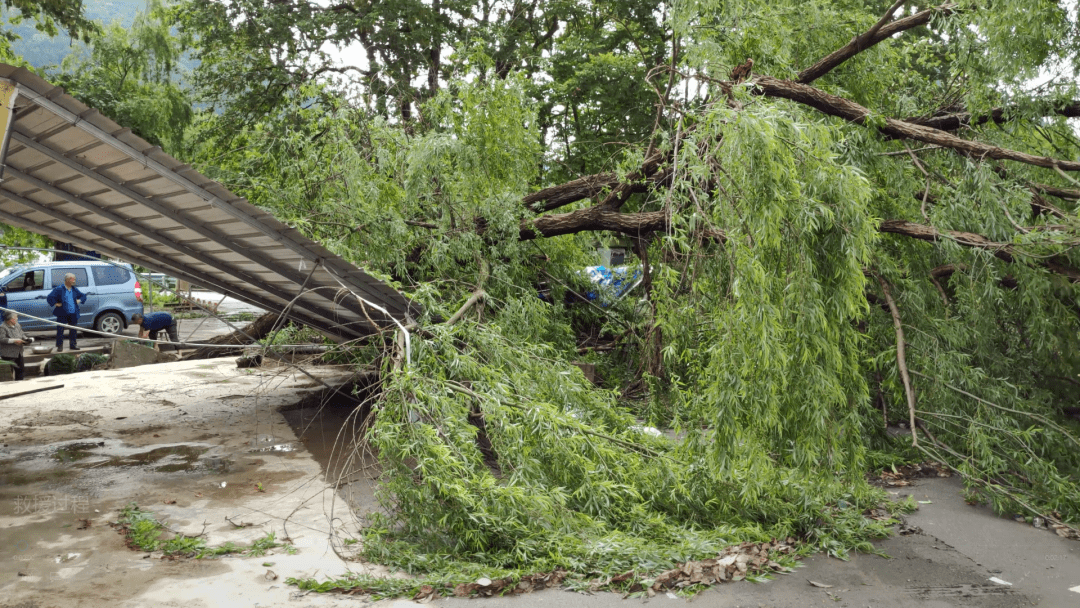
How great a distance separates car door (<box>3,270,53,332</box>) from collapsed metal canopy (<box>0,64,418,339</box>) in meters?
9.02

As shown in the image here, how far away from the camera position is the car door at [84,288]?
16625 millimetres

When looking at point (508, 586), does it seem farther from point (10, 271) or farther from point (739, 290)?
point (10, 271)

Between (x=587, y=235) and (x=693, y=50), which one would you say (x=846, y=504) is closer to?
(x=693, y=50)

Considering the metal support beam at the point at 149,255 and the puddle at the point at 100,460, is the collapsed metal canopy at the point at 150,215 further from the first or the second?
the puddle at the point at 100,460

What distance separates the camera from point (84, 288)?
55.0ft

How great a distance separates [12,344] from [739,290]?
36.2ft

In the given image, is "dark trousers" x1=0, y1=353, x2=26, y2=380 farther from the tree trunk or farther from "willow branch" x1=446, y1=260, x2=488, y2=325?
"willow branch" x1=446, y1=260, x2=488, y2=325

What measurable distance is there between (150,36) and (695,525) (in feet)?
82.9

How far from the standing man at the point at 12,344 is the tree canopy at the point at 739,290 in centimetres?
459

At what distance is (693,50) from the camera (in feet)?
23.6

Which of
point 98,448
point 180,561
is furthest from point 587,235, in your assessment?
point 180,561

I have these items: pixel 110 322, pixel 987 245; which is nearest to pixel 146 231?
pixel 987 245

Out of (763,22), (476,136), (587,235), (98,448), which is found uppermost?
(763,22)

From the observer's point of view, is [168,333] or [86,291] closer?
[168,333]
